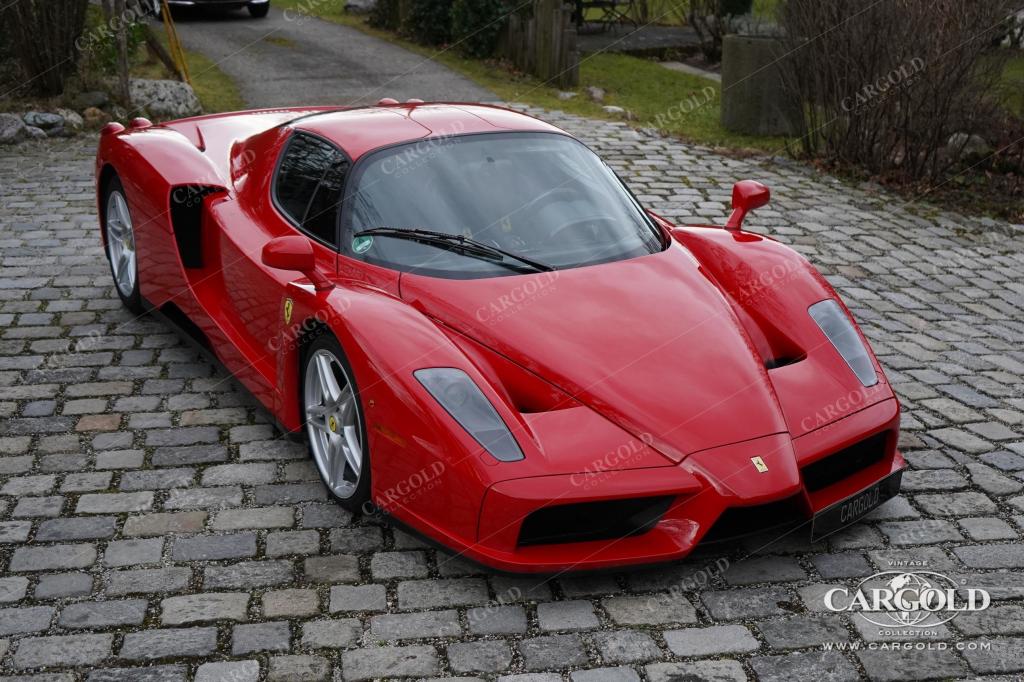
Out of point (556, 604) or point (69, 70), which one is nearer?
point (556, 604)

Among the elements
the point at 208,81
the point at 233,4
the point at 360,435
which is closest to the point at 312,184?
the point at 360,435

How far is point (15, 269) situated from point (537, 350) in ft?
15.3

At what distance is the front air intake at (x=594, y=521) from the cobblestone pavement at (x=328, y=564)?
0.18m

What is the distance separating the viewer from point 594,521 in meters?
3.74

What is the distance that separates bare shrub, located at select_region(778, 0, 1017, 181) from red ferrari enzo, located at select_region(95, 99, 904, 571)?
4.61m

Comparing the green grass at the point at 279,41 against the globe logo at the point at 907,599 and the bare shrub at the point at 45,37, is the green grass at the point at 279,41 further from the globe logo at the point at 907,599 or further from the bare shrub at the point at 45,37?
the globe logo at the point at 907,599

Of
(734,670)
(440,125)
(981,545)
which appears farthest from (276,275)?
(981,545)

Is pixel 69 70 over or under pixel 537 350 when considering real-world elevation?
under

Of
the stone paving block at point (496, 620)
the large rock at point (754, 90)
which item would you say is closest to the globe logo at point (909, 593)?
the stone paving block at point (496, 620)

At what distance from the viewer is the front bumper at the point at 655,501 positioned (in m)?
3.64

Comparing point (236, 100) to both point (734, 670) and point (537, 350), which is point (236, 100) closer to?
point (537, 350)

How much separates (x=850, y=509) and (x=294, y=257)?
2.32 meters

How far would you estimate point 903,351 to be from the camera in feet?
20.6

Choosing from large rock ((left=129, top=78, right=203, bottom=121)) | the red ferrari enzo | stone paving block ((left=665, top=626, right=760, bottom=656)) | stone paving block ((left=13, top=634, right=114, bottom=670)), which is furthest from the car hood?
large rock ((left=129, top=78, right=203, bottom=121))
